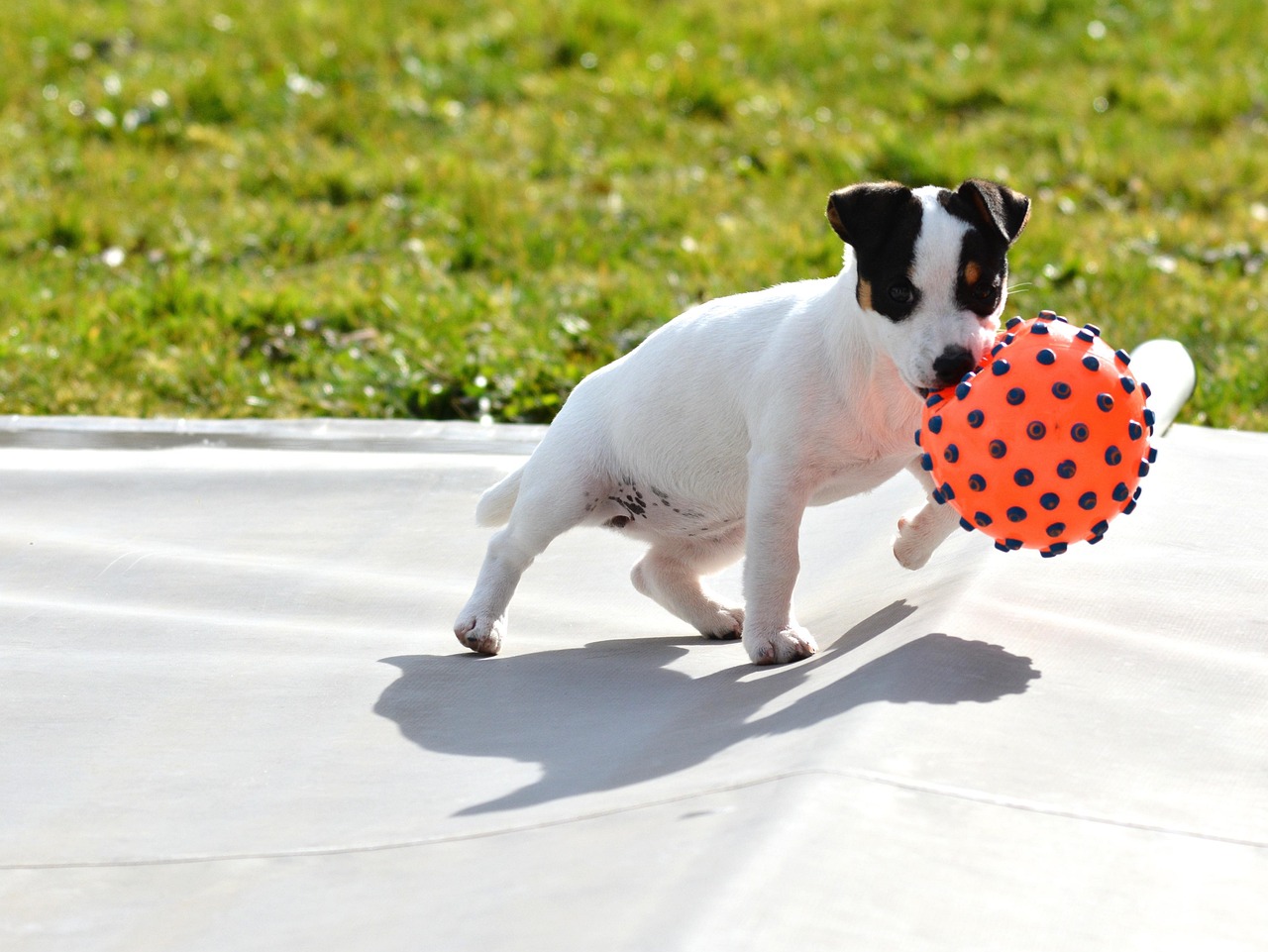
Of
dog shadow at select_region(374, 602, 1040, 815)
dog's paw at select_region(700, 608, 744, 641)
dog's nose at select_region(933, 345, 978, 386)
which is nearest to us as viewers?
dog shadow at select_region(374, 602, 1040, 815)

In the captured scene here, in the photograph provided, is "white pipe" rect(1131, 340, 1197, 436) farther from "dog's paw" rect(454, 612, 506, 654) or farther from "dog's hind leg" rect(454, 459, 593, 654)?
"dog's paw" rect(454, 612, 506, 654)

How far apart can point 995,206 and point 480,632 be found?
1460 mm

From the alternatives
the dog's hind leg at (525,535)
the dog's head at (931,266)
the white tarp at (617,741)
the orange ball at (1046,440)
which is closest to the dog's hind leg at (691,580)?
the white tarp at (617,741)

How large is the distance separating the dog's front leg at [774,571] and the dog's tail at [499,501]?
2.79ft

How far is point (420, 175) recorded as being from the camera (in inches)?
330

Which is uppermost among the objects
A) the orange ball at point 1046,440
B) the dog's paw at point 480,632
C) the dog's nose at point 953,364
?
the dog's nose at point 953,364

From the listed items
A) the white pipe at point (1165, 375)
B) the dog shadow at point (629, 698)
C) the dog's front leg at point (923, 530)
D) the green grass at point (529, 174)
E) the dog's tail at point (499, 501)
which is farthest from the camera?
the green grass at point (529, 174)

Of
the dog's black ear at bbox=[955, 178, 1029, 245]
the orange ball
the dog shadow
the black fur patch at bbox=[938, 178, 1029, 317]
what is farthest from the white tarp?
the dog's black ear at bbox=[955, 178, 1029, 245]

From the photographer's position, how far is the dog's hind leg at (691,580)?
3701 mm

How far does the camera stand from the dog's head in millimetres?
2891

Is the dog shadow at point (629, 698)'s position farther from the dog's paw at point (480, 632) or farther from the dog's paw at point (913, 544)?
the dog's paw at point (913, 544)

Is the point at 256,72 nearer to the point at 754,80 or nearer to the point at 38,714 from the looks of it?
the point at 754,80

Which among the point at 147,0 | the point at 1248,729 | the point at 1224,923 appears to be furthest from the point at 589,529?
the point at 147,0

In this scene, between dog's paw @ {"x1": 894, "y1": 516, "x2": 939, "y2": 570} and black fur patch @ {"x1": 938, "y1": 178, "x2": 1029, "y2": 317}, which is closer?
black fur patch @ {"x1": 938, "y1": 178, "x2": 1029, "y2": 317}
